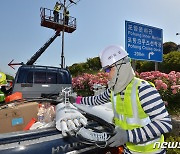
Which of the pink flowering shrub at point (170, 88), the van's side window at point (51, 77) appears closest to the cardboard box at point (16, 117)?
the van's side window at point (51, 77)

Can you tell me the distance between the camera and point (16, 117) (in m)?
2.74

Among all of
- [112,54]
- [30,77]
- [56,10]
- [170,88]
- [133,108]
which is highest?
[56,10]

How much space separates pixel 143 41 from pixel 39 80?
168 inches

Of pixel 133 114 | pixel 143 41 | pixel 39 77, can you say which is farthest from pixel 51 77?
pixel 133 114

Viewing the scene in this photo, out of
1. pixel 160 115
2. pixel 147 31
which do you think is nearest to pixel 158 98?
pixel 160 115

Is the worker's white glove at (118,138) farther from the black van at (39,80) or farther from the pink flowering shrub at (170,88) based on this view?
the black van at (39,80)

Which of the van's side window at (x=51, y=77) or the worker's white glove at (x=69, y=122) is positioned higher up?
the van's side window at (x=51, y=77)

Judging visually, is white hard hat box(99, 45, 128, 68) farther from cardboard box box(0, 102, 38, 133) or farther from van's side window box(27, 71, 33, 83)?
van's side window box(27, 71, 33, 83)

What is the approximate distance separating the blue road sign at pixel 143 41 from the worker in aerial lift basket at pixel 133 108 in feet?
18.5

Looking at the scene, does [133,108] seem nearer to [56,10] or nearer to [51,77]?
[51,77]

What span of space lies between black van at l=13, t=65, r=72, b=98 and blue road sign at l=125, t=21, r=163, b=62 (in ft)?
8.57

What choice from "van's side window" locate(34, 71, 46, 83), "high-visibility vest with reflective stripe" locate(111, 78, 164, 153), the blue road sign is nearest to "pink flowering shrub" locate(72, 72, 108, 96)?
the blue road sign

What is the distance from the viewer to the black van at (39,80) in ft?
21.3

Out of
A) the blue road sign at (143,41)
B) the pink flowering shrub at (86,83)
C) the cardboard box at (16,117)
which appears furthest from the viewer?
the pink flowering shrub at (86,83)
